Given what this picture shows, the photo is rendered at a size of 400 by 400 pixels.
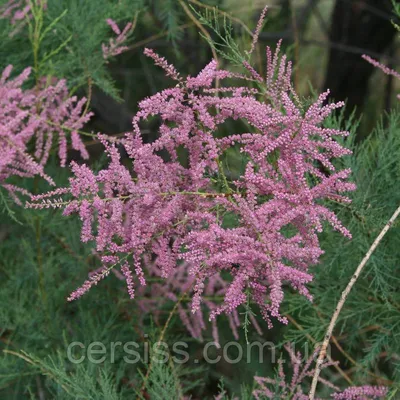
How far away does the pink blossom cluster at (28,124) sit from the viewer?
1.25m

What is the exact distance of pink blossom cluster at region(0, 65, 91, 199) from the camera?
1247 mm

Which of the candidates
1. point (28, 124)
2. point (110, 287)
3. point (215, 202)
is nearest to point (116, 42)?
point (28, 124)

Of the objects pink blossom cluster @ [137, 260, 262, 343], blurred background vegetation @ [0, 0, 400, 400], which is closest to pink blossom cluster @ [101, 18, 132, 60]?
blurred background vegetation @ [0, 0, 400, 400]

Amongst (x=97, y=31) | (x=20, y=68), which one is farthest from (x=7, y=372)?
(x=97, y=31)

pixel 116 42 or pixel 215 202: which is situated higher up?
pixel 116 42

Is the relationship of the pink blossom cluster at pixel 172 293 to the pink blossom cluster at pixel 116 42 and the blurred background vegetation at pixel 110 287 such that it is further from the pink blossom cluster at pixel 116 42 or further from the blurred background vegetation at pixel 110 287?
the pink blossom cluster at pixel 116 42

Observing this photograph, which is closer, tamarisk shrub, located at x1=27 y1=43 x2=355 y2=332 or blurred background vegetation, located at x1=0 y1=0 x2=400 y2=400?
tamarisk shrub, located at x1=27 y1=43 x2=355 y2=332

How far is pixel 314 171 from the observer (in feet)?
3.30

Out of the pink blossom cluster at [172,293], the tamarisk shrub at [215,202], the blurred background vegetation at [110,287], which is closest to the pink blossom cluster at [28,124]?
the blurred background vegetation at [110,287]

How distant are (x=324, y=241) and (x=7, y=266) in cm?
88

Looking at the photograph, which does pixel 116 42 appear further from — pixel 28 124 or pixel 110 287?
pixel 110 287

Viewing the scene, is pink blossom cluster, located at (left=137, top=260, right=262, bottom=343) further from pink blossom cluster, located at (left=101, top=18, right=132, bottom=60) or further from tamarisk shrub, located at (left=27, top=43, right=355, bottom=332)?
tamarisk shrub, located at (left=27, top=43, right=355, bottom=332)

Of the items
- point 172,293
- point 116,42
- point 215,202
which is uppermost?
point 116,42

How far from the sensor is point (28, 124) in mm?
1336
